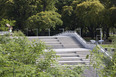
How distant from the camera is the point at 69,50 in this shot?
44.3 ft

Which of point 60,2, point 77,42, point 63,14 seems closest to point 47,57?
point 77,42

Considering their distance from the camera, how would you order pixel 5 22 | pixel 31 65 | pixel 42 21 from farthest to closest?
pixel 42 21 < pixel 5 22 < pixel 31 65

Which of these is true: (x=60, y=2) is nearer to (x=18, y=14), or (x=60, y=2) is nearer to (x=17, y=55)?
(x=18, y=14)

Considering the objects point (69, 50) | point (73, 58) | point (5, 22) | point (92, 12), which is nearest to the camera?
point (5, 22)

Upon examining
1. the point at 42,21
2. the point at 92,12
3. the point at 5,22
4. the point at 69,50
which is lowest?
the point at 69,50

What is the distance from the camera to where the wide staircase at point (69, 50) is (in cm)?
1128

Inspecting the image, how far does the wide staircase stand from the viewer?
1128 centimetres

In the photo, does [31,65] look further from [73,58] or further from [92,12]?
[92,12]

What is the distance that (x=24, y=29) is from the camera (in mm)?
30828


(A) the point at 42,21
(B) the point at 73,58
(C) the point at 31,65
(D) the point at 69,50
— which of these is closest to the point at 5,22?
(C) the point at 31,65

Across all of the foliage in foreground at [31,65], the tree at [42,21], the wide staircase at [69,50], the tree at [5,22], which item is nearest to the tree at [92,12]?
the tree at [42,21]

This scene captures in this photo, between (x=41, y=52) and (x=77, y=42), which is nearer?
(x=41, y=52)

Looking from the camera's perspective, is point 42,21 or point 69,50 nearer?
point 69,50

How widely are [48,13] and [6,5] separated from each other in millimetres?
7900
